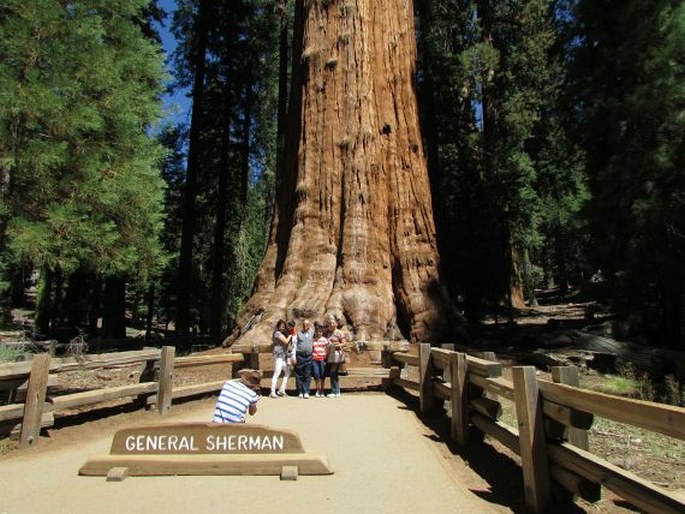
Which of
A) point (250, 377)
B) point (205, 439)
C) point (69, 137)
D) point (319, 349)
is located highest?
point (69, 137)

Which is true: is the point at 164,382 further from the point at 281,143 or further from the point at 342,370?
the point at 281,143

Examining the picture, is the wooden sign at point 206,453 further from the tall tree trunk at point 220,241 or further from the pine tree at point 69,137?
the tall tree trunk at point 220,241

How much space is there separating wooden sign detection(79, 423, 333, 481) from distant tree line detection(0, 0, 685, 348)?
4398 millimetres

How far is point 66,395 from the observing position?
8.20m

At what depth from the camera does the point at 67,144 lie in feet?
29.7

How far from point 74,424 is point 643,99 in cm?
1346

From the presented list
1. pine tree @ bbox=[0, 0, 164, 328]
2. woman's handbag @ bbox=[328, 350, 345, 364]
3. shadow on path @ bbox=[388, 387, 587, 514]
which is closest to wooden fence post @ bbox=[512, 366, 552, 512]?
shadow on path @ bbox=[388, 387, 587, 514]

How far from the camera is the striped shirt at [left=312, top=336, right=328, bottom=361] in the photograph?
36.3ft

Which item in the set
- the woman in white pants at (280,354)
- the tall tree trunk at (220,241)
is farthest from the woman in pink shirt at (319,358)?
the tall tree trunk at (220,241)

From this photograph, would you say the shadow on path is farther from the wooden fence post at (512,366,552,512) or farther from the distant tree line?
the distant tree line

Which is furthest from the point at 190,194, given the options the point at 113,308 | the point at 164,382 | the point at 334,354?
the point at 164,382

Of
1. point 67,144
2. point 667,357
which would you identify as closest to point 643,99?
point 667,357

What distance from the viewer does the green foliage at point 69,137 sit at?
848cm

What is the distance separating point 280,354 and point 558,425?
720 centimetres
